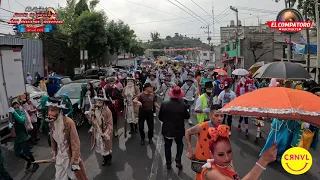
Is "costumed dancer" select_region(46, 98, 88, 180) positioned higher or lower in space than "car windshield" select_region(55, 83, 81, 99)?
lower

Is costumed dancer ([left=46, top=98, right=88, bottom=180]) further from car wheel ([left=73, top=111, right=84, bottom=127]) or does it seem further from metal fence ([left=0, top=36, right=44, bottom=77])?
metal fence ([left=0, top=36, right=44, bottom=77])

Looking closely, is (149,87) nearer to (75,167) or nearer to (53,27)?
(75,167)

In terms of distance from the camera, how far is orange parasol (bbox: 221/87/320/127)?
320 centimetres

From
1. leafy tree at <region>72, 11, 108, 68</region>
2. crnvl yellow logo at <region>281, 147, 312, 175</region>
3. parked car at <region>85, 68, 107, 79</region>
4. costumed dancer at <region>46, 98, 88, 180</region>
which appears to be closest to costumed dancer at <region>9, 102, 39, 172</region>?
costumed dancer at <region>46, 98, 88, 180</region>

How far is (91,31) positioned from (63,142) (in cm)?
2824

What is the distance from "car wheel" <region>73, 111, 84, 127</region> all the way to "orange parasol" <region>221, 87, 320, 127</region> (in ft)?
26.9

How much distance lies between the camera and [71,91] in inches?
472

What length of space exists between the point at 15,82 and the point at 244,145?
7.33 meters

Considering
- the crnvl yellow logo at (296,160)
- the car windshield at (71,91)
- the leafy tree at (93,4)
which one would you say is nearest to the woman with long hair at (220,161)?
the crnvl yellow logo at (296,160)

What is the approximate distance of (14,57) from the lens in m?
10.1

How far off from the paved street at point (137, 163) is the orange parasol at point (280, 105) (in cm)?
331

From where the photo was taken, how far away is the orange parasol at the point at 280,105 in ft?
10.5

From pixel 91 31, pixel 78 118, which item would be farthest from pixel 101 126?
pixel 91 31

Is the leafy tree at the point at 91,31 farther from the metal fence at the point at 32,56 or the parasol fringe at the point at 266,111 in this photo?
A: the parasol fringe at the point at 266,111
